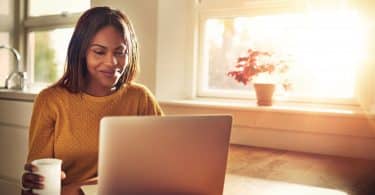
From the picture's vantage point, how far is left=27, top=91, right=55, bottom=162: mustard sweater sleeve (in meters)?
1.33

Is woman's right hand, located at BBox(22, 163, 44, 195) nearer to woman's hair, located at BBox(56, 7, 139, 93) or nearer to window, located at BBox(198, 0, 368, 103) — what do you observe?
woman's hair, located at BBox(56, 7, 139, 93)

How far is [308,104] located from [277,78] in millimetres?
187

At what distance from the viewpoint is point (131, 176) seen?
860 mm

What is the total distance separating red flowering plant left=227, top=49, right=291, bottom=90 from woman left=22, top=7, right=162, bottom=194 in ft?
2.31

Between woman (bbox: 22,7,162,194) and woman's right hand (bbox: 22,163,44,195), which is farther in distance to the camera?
woman (bbox: 22,7,162,194)

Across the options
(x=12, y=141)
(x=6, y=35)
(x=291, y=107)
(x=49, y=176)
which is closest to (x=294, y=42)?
(x=291, y=107)

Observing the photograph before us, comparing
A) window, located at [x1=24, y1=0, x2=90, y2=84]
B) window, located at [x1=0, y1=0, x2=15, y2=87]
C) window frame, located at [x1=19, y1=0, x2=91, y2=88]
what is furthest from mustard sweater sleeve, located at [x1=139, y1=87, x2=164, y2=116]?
window, located at [x1=0, y1=0, x2=15, y2=87]

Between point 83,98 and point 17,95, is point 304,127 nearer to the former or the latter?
point 83,98

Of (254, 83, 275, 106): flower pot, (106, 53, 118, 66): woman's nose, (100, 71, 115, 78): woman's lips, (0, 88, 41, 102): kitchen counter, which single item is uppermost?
(106, 53, 118, 66): woman's nose

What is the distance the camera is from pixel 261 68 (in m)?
1.94

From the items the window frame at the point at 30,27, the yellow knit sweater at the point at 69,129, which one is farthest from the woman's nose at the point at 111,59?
the window frame at the point at 30,27

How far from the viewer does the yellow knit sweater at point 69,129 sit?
1.35 metres

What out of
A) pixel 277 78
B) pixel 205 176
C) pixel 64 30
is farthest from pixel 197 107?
pixel 64 30

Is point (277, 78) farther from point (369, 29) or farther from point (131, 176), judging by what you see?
point (131, 176)
